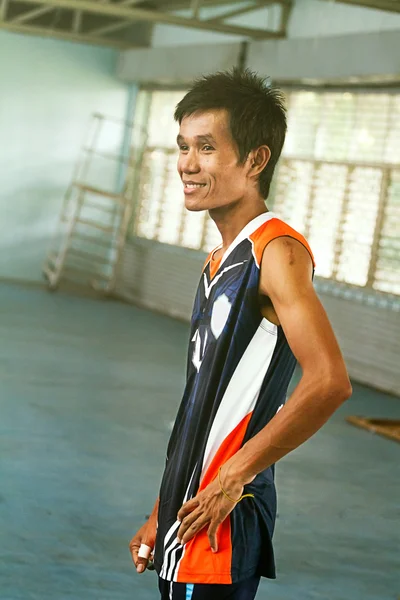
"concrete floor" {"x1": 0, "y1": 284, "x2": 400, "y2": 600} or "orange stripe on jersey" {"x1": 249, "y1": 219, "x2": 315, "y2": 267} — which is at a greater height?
"orange stripe on jersey" {"x1": 249, "y1": 219, "x2": 315, "y2": 267}

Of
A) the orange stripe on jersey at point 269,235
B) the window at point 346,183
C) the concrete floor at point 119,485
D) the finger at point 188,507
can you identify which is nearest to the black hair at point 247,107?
the orange stripe on jersey at point 269,235

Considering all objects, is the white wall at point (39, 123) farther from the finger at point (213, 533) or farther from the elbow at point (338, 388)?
the elbow at point (338, 388)

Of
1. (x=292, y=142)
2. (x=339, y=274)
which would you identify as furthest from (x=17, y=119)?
(x=339, y=274)

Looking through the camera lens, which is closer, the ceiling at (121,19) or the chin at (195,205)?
the chin at (195,205)

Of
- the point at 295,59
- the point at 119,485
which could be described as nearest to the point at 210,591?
the point at 119,485

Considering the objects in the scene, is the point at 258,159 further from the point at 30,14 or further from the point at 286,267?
the point at 30,14

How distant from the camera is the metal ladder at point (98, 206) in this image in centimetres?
1484

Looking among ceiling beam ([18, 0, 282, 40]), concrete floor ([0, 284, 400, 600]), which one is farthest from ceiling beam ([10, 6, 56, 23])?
concrete floor ([0, 284, 400, 600])

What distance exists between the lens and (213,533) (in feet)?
5.49

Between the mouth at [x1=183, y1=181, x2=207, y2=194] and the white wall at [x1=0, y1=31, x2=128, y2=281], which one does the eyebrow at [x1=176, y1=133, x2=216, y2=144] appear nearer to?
the mouth at [x1=183, y1=181, x2=207, y2=194]

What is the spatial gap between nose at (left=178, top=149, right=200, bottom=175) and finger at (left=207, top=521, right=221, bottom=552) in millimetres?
600

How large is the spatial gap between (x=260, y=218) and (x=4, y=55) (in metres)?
13.4

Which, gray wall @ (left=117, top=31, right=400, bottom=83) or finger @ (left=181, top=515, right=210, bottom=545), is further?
gray wall @ (left=117, top=31, right=400, bottom=83)

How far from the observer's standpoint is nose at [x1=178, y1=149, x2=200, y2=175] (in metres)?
1.79
